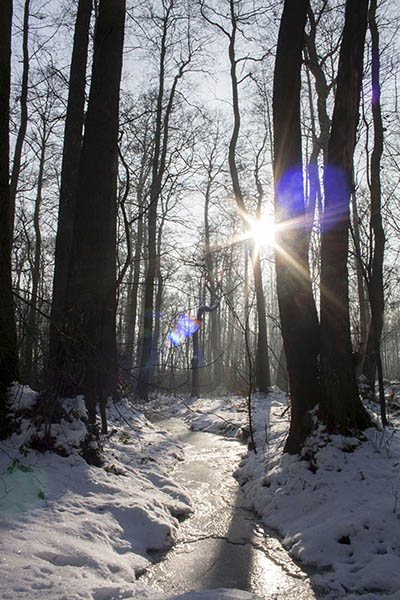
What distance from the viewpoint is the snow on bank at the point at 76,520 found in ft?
8.21

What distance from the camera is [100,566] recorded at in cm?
287

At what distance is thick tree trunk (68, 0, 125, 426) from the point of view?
5.17 metres

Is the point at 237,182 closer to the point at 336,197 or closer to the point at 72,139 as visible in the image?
the point at 72,139

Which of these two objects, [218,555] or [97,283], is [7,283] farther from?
[218,555]

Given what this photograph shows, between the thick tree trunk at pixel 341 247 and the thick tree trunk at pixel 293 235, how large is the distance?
0.33m

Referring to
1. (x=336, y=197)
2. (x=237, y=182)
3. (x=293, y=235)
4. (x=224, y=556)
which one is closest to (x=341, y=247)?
(x=336, y=197)

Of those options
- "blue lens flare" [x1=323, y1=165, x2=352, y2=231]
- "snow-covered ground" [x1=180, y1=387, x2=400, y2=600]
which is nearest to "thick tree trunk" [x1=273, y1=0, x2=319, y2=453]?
"blue lens flare" [x1=323, y1=165, x2=352, y2=231]

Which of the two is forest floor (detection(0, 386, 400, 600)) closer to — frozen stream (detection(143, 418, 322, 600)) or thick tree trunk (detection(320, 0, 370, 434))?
frozen stream (detection(143, 418, 322, 600))

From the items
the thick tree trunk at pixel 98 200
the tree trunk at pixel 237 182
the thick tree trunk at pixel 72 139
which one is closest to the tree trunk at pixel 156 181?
the tree trunk at pixel 237 182

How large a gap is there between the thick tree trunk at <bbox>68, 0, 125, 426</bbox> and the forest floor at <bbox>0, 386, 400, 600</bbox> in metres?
0.95

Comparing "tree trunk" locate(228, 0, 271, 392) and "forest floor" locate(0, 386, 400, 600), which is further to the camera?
"tree trunk" locate(228, 0, 271, 392)

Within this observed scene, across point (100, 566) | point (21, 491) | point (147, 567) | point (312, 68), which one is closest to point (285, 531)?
point (147, 567)

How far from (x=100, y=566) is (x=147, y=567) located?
60cm

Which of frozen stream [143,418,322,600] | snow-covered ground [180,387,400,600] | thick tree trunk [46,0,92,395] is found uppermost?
thick tree trunk [46,0,92,395]
